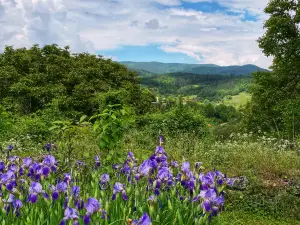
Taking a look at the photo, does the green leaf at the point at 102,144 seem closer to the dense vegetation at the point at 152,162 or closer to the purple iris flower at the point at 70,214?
the dense vegetation at the point at 152,162

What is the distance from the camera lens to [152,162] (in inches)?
137

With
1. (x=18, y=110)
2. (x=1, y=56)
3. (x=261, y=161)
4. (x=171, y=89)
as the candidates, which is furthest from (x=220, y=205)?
(x=171, y=89)

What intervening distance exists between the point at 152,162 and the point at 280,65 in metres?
17.0

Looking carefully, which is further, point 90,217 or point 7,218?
point 7,218

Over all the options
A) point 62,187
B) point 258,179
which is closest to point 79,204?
point 62,187

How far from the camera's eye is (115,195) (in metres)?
3.33

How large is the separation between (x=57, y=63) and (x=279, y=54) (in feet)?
54.0

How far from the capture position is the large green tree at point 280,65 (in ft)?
59.2

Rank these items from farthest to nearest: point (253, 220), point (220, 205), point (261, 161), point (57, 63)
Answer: point (57, 63), point (261, 161), point (253, 220), point (220, 205)

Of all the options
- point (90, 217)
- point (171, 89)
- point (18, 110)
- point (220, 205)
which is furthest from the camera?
point (171, 89)

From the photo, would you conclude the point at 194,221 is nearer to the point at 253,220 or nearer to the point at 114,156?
the point at 114,156

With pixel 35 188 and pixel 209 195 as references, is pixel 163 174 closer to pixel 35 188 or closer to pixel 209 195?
pixel 209 195

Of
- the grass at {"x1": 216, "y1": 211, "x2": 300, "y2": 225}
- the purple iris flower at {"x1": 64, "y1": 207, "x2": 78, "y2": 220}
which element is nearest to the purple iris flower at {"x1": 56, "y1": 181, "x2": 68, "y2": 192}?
the purple iris flower at {"x1": 64, "y1": 207, "x2": 78, "y2": 220}

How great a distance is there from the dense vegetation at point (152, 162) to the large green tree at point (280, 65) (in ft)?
0.18
